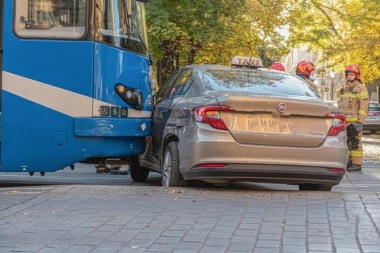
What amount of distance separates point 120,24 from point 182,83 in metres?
1.08

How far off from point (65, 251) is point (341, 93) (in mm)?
10428

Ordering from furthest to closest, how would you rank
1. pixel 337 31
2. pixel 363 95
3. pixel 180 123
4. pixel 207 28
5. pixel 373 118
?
pixel 373 118
pixel 337 31
pixel 207 28
pixel 363 95
pixel 180 123

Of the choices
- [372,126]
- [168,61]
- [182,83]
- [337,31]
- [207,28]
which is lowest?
[372,126]

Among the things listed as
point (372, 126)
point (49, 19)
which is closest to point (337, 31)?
point (372, 126)

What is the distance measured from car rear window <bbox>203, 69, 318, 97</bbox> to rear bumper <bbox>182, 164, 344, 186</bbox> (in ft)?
3.13

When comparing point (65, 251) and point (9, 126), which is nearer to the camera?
point (65, 251)

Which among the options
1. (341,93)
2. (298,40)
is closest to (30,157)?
(341,93)

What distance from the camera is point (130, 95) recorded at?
35.6ft

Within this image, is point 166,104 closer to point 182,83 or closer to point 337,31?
point 182,83

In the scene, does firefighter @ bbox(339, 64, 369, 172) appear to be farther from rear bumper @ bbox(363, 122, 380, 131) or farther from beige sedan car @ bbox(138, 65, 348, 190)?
rear bumper @ bbox(363, 122, 380, 131)

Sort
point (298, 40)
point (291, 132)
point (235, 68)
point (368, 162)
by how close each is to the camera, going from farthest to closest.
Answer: point (298, 40) < point (368, 162) < point (235, 68) < point (291, 132)

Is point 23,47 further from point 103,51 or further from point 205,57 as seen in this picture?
point 205,57

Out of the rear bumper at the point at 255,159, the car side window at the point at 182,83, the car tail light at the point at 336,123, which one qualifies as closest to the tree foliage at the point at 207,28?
Result: the car side window at the point at 182,83

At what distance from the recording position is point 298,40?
34656mm
